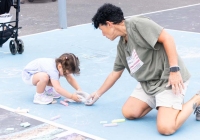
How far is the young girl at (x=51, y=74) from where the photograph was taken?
15.9ft

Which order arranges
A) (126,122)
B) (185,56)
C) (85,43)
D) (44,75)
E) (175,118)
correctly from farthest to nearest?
(85,43) < (185,56) < (44,75) < (126,122) < (175,118)

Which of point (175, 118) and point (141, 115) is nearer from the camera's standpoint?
point (175, 118)

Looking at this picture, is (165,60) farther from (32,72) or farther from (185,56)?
(185,56)

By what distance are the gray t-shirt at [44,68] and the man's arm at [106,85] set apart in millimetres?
409

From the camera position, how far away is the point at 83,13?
10961 millimetres

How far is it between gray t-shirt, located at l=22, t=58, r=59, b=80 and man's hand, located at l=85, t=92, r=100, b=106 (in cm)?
38

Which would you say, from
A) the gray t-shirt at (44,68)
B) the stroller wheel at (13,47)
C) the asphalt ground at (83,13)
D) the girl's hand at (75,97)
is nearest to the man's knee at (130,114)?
the girl's hand at (75,97)

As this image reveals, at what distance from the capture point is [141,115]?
4.61 meters

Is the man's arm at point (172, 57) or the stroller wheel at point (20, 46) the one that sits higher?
the man's arm at point (172, 57)

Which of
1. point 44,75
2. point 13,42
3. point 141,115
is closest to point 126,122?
point 141,115

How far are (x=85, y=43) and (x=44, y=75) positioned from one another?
2.87m

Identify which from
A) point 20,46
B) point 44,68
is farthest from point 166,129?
point 20,46

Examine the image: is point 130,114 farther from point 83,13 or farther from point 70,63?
point 83,13

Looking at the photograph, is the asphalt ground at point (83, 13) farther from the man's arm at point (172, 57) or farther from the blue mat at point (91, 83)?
the man's arm at point (172, 57)
